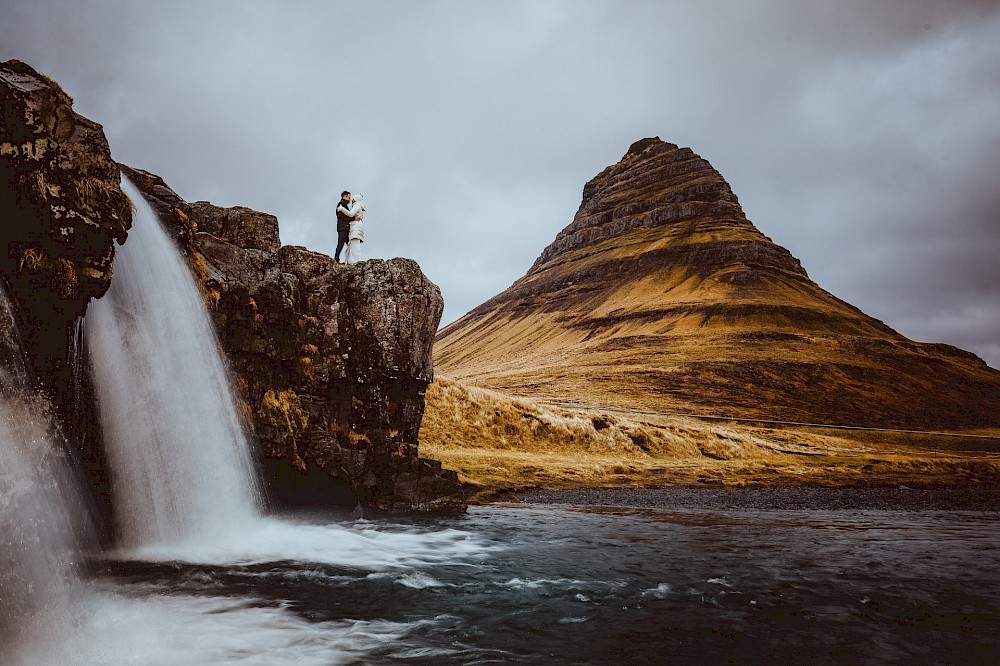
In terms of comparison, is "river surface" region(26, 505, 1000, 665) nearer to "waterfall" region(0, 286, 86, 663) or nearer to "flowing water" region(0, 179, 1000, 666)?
"flowing water" region(0, 179, 1000, 666)

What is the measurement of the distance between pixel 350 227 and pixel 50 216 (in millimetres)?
16382

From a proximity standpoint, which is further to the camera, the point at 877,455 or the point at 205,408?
the point at 877,455

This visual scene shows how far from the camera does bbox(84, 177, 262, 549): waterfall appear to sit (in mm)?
14461

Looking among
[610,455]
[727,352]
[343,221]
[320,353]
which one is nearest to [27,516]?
[320,353]

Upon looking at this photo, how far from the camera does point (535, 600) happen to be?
12.4 m

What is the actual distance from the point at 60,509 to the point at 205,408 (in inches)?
289

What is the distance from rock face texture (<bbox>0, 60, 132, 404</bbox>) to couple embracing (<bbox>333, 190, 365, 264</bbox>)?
13323 millimetres

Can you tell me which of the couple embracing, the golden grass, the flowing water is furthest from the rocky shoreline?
the couple embracing

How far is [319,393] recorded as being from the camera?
22969mm

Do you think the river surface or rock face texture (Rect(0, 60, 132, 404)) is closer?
the river surface

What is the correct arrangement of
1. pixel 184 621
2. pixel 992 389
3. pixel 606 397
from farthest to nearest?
pixel 992 389
pixel 606 397
pixel 184 621

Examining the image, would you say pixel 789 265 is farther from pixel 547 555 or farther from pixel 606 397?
pixel 547 555

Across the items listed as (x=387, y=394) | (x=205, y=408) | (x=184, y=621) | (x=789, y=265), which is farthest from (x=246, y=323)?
(x=789, y=265)

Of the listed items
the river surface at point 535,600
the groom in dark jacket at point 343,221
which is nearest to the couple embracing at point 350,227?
the groom in dark jacket at point 343,221
